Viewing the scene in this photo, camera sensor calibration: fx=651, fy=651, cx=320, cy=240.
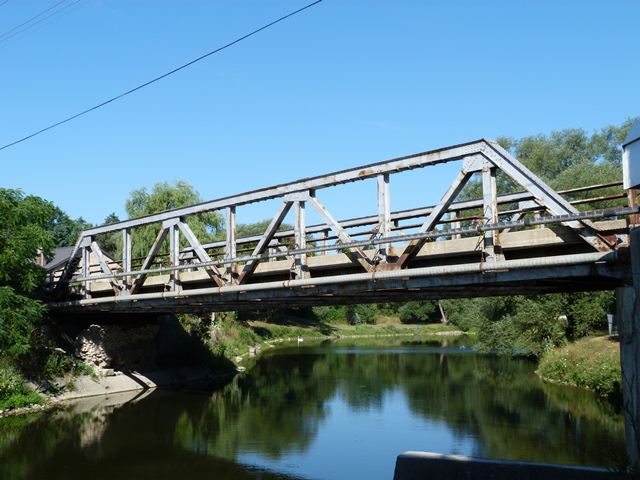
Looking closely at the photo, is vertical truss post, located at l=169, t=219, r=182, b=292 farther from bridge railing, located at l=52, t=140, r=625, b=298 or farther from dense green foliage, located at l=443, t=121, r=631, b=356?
dense green foliage, located at l=443, t=121, r=631, b=356

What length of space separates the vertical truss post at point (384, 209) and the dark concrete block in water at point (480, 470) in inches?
190

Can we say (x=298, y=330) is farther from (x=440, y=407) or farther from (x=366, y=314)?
(x=440, y=407)

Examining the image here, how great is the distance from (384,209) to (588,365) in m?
17.7

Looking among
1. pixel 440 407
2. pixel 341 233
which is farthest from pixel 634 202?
pixel 440 407

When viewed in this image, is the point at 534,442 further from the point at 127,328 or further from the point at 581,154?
the point at 581,154

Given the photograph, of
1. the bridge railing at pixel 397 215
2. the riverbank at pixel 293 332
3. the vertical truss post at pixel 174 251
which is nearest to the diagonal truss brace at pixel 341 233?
the bridge railing at pixel 397 215

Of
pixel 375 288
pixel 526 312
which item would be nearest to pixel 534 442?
pixel 375 288

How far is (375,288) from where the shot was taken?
15.2 m

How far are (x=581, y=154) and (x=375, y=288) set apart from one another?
4909 centimetres

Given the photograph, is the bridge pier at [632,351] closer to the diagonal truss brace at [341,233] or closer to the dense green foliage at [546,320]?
the diagonal truss brace at [341,233]

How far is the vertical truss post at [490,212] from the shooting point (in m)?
13.1

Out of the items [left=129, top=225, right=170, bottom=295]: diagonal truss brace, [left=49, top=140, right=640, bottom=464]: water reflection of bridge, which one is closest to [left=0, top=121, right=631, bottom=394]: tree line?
[left=129, top=225, right=170, bottom=295]: diagonal truss brace

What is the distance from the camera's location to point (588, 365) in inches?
1107

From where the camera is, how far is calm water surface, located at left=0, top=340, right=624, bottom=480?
1666cm
